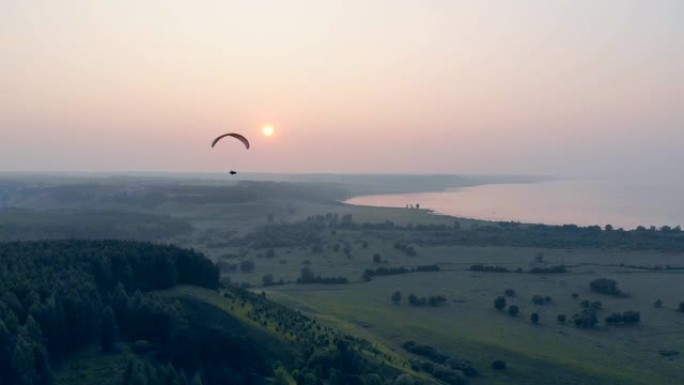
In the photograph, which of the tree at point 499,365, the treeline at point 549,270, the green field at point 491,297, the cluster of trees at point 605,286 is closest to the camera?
the tree at point 499,365

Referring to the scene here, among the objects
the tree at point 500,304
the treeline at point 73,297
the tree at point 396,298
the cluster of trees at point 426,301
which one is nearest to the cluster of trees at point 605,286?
the tree at point 500,304

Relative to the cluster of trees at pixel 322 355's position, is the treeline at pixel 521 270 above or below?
above

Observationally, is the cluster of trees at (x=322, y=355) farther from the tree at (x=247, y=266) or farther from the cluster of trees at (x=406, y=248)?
the cluster of trees at (x=406, y=248)

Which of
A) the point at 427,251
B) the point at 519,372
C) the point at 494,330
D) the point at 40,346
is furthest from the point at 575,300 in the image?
the point at 40,346

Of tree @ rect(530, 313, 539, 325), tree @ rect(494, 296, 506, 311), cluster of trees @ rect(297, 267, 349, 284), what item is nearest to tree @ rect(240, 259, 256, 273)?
cluster of trees @ rect(297, 267, 349, 284)

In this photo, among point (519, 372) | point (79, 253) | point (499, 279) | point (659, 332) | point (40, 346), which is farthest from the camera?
point (499, 279)

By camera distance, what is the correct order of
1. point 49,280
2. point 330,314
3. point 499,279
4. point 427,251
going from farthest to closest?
point 427,251 → point 499,279 → point 330,314 → point 49,280

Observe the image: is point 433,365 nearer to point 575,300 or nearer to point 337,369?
point 337,369
